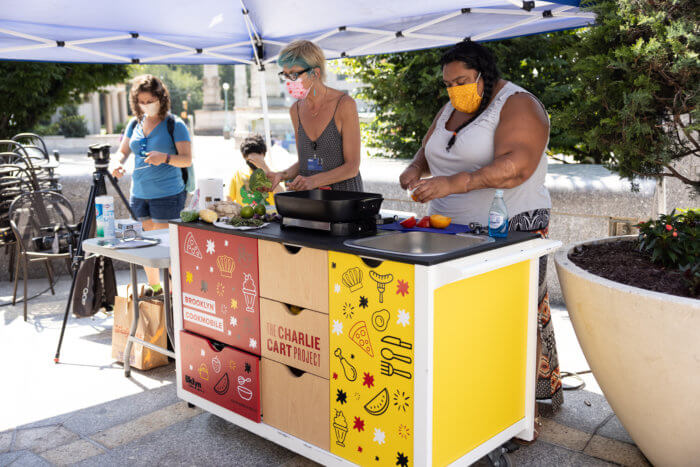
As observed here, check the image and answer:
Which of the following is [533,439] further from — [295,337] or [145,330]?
[145,330]

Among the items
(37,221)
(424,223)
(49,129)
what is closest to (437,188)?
(424,223)

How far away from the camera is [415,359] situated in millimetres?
2105

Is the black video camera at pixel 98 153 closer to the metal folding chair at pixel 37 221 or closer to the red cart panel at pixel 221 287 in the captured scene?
the metal folding chair at pixel 37 221

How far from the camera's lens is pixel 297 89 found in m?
3.29

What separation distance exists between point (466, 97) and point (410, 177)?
583 millimetres

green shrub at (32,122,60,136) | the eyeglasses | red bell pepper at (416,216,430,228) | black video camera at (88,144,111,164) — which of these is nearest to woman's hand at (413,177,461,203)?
red bell pepper at (416,216,430,228)

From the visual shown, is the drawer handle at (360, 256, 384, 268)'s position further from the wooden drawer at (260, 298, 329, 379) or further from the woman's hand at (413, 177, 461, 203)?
the woman's hand at (413, 177, 461, 203)

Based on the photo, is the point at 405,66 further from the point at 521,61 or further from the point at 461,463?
the point at 461,463

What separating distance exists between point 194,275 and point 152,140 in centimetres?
189

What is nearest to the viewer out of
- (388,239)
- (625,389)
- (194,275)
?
(625,389)

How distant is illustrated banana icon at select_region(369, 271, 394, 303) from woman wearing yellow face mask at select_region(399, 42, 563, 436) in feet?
2.04

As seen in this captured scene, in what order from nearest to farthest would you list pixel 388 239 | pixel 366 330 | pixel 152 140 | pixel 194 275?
1. pixel 366 330
2. pixel 388 239
3. pixel 194 275
4. pixel 152 140

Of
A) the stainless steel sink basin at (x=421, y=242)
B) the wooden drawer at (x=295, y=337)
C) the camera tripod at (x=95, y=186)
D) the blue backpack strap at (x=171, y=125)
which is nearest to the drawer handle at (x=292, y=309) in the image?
the wooden drawer at (x=295, y=337)

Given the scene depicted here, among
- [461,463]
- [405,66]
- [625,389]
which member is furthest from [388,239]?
[405,66]
